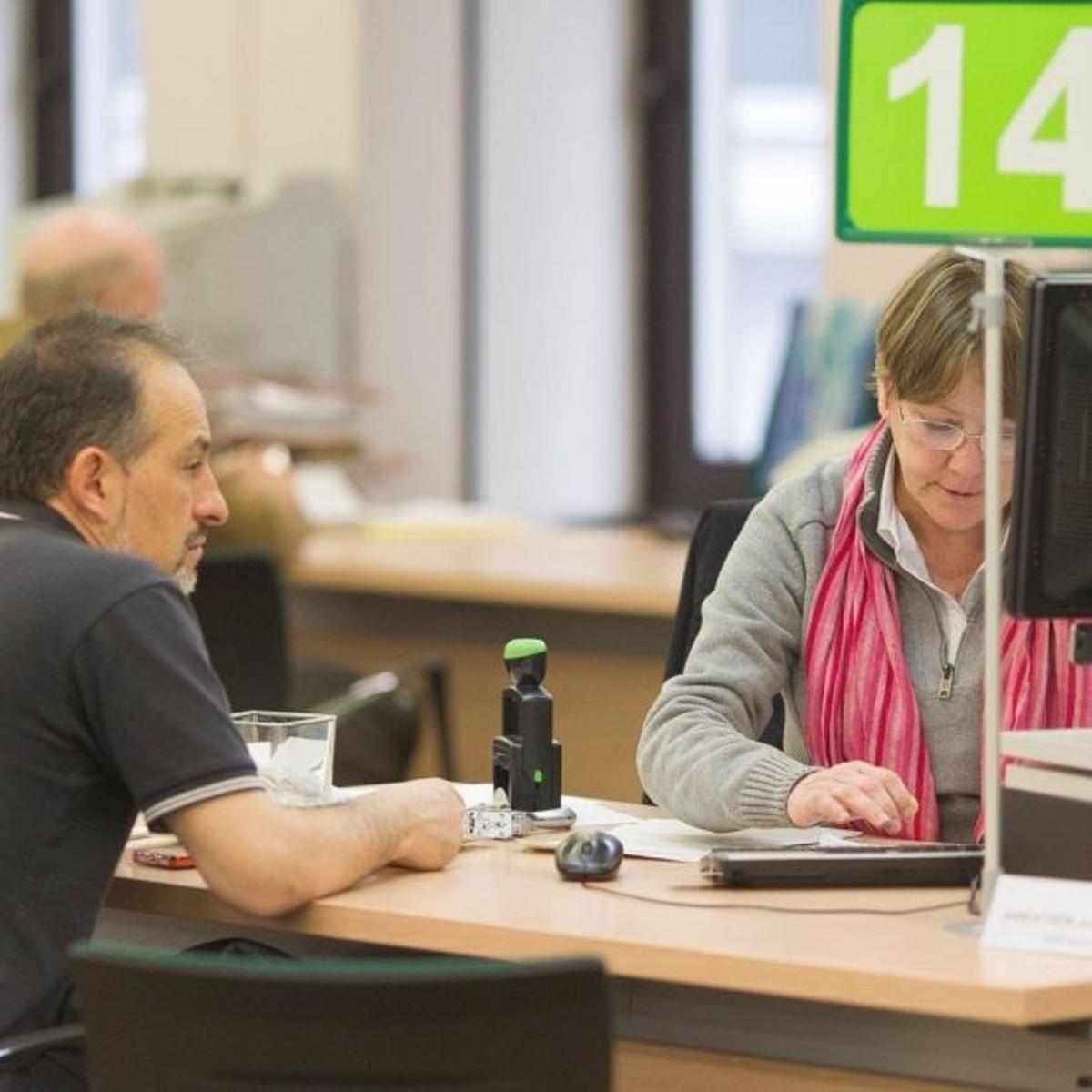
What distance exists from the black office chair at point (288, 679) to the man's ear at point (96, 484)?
1510mm

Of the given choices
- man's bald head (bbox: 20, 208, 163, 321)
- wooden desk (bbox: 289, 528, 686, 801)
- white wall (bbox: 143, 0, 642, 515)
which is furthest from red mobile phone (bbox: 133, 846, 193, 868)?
white wall (bbox: 143, 0, 642, 515)

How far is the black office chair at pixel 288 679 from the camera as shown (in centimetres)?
408

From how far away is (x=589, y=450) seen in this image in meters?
5.98

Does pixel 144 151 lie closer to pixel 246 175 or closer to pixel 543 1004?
pixel 246 175

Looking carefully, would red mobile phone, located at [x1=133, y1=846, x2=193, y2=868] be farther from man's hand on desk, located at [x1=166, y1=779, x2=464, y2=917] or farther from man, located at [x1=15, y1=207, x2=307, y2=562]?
man, located at [x1=15, y1=207, x2=307, y2=562]

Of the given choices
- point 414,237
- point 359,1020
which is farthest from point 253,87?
point 359,1020

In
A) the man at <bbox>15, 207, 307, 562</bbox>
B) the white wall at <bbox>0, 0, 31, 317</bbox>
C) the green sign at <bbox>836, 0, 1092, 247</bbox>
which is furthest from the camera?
the white wall at <bbox>0, 0, 31, 317</bbox>

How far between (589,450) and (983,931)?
155 inches

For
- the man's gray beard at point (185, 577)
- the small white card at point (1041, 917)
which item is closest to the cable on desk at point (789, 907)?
the small white card at point (1041, 917)

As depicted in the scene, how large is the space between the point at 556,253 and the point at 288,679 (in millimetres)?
1949

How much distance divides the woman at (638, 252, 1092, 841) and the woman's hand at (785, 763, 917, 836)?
72 mm

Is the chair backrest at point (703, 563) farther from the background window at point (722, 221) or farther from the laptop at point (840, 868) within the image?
the background window at point (722, 221)

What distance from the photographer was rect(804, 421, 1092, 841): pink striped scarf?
263cm

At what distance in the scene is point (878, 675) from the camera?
2682 millimetres
